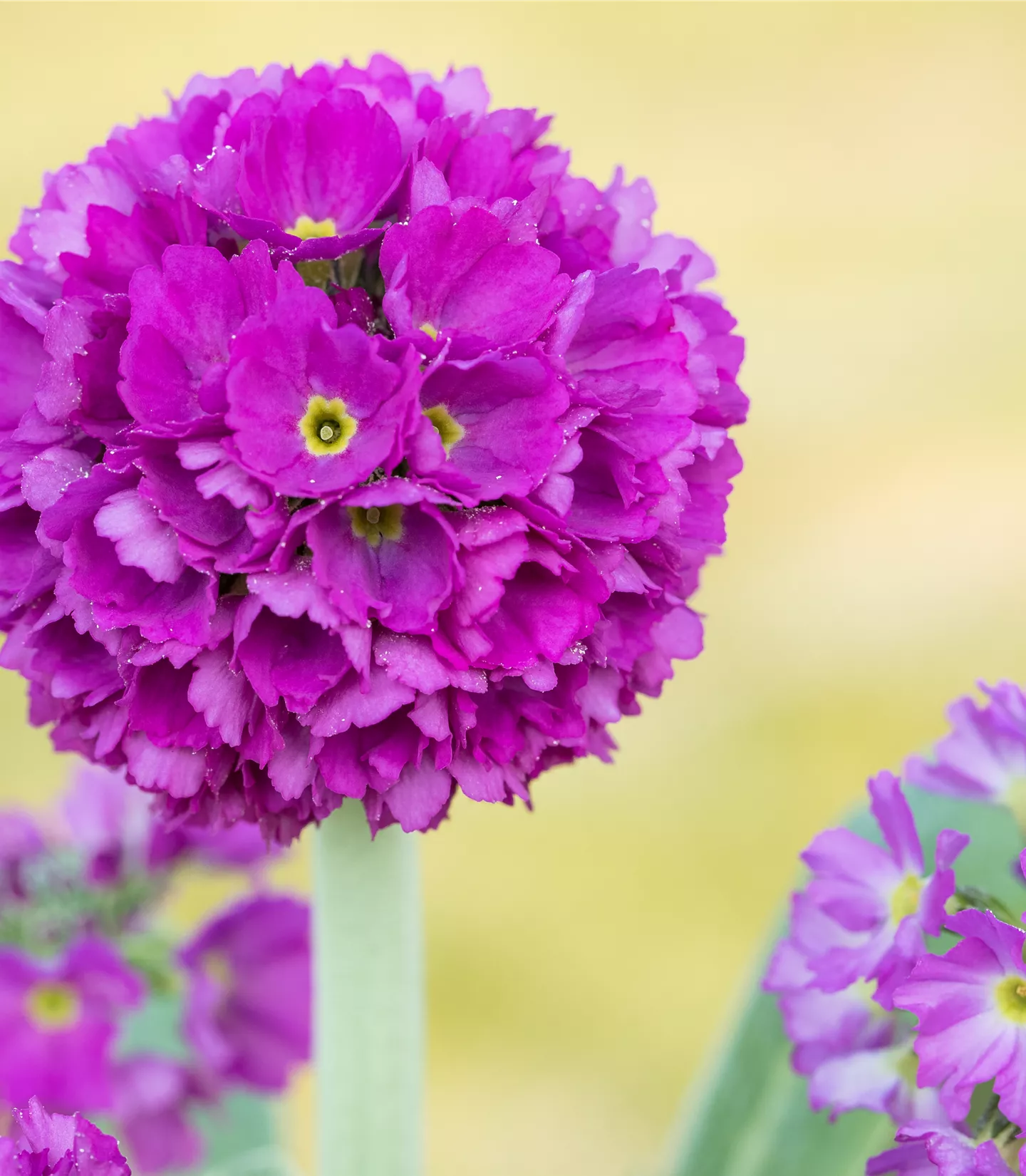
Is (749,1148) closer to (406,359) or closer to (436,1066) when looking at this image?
(406,359)

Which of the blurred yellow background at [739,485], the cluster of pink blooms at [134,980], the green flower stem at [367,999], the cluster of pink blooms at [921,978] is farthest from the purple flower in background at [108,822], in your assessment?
the blurred yellow background at [739,485]

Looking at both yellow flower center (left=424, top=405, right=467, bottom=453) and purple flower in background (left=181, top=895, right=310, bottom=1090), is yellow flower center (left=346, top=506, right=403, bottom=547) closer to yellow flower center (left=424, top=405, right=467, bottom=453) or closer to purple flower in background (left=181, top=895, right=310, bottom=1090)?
yellow flower center (left=424, top=405, right=467, bottom=453)

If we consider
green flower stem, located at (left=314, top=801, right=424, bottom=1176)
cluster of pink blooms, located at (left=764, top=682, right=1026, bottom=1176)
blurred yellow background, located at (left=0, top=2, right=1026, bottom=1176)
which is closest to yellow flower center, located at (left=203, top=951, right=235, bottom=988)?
green flower stem, located at (left=314, top=801, right=424, bottom=1176)

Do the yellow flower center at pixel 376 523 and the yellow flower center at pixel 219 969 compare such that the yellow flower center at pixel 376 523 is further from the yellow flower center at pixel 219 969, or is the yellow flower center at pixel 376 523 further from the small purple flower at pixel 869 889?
the yellow flower center at pixel 219 969

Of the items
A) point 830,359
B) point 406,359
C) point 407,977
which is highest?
point 830,359

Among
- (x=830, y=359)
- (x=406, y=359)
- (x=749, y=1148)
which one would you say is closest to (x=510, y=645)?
(x=406, y=359)
